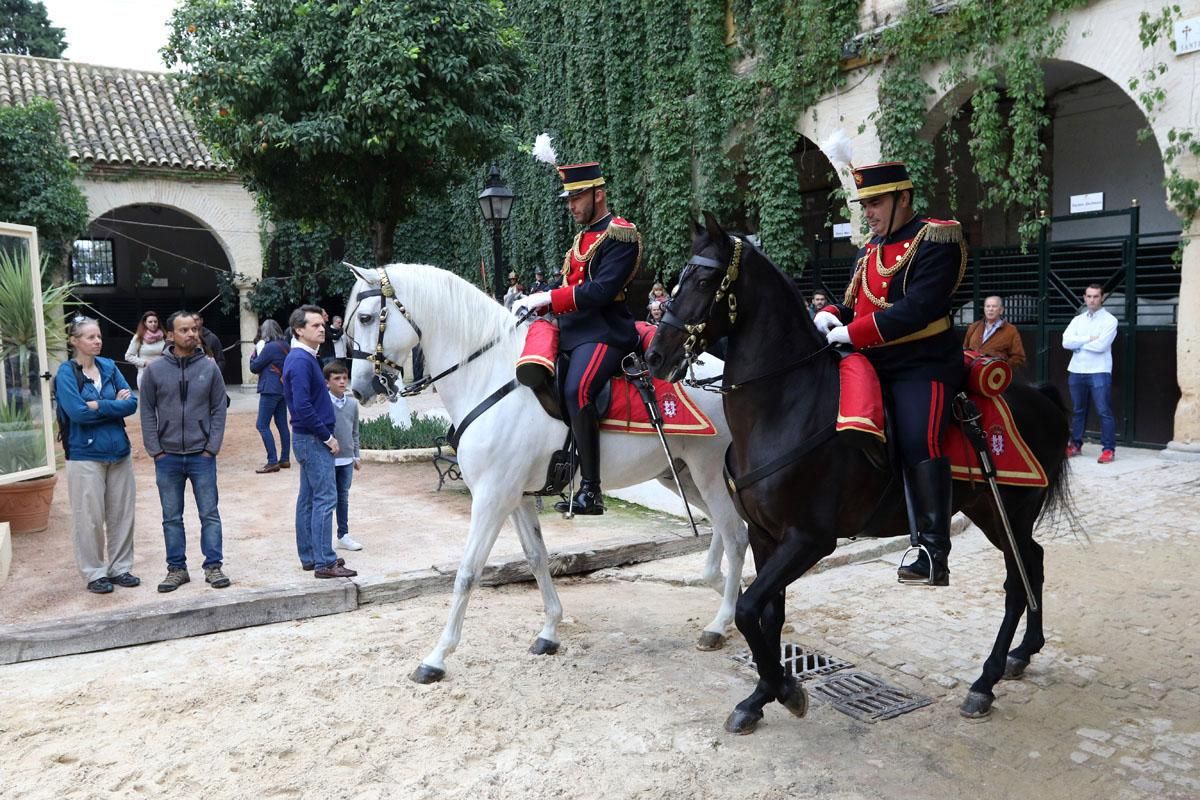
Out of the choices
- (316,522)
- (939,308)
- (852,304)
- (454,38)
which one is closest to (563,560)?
(316,522)

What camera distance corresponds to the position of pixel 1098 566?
679cm

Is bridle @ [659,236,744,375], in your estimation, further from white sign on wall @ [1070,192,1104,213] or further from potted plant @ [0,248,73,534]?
white sign on wall @ [1070,192,1104,213]

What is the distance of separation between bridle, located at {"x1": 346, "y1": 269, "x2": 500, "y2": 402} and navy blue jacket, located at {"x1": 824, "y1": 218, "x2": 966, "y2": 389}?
220cm

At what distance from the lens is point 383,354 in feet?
17.2

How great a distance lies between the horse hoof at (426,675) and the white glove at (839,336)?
2706 mm

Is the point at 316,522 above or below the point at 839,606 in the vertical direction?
above

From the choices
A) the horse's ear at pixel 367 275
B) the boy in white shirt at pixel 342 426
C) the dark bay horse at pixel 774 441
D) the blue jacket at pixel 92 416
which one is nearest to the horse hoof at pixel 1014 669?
the dark bay horse at pixel 774 441

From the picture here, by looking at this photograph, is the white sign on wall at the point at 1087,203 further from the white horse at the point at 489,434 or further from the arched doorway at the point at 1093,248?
the white horse at the point at 489,434

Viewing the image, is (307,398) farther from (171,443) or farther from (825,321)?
(825,321)

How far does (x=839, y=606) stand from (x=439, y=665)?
2718 millimetres

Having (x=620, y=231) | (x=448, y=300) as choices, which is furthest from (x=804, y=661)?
(x=448, y=300)

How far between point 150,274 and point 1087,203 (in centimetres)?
2288

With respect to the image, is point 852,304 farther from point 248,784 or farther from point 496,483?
point 248,784

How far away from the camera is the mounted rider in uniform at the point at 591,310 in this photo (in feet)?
16.9
